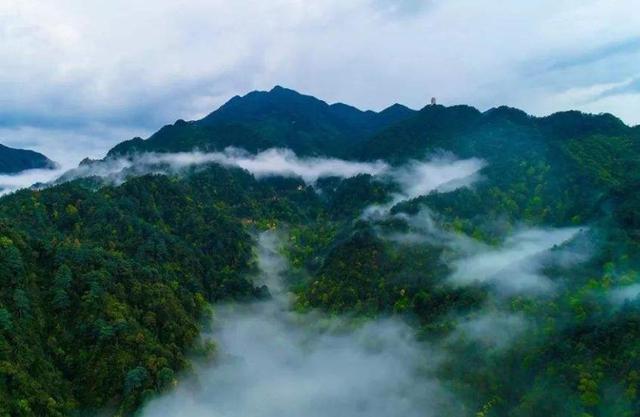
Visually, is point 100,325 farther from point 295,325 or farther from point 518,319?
point 518,319

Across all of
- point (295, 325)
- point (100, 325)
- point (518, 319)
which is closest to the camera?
point (100, 325)

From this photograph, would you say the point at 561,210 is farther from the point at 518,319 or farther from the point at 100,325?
the point at 100,325

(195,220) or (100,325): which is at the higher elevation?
(195,220)

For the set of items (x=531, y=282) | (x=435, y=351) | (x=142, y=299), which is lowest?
(x=435, y=351)

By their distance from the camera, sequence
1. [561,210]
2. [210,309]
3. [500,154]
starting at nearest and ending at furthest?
[210,309] < [561,210] < [500,154]

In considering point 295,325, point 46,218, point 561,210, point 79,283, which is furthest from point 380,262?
point 46,218

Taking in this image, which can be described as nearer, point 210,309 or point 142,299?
point 142,299
